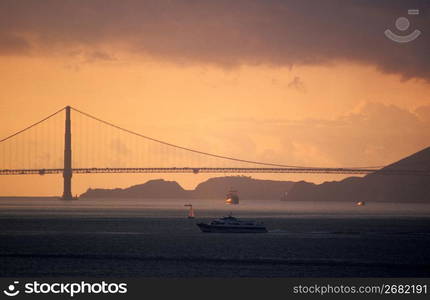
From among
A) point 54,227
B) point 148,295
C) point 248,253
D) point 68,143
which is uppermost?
point 68,143

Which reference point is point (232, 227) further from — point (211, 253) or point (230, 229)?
point (211, 253)

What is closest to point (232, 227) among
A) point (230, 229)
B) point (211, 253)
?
point (230, 229)

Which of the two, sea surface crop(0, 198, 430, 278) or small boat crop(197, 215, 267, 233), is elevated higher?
small boat crop(197, 215, 267, 233)

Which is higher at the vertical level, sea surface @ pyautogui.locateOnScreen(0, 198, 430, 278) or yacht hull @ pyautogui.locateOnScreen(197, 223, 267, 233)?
yacht hull @ pyautogui.locateOnScreen(197, 223, 267, 233)

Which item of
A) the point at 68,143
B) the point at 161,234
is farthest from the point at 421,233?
the point at 68,143

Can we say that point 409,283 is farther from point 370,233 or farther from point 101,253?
point 370,233

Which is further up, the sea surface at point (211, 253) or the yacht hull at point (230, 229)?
the yacht hull at point (230, 229)

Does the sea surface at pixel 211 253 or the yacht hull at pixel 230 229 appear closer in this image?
the sea surface at pixel 211 253

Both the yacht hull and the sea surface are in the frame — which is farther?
the yacht hull

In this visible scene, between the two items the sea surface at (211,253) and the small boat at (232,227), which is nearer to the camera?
the sea surface at (211,253)

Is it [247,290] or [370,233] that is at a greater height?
[370,233]

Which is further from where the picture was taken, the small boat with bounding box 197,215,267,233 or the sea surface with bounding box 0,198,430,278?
the small boat with bounding box 197,215,267,233
